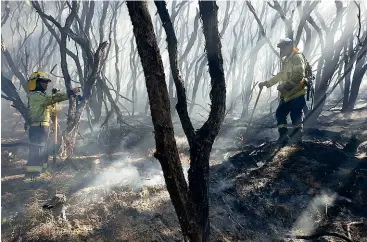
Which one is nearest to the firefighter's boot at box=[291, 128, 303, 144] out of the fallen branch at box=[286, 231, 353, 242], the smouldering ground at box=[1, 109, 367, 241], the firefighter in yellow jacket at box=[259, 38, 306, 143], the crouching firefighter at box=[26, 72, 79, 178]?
the firefighter in yellow jacket at box=[259, 38, 306, 143]

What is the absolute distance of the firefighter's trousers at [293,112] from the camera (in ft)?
20.5

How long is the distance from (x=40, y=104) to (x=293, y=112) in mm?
5630

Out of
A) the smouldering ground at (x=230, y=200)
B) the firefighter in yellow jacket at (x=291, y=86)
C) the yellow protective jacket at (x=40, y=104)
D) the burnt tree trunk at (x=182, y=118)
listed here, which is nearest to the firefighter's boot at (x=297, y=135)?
the firefighter in yellow jacket at (x=291, y=86)

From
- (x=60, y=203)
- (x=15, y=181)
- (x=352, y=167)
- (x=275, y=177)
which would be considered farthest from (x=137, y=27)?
(x=15, y=181)

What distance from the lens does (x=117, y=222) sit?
423 cm

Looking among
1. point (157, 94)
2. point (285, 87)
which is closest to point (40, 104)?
point (157, 94)

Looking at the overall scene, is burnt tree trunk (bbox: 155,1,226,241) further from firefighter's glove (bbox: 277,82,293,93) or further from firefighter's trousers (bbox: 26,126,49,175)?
firefighter's trousers (bbox: 26,126,49,175)

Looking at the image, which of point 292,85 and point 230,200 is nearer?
point 230,200

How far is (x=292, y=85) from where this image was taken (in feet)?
20.0

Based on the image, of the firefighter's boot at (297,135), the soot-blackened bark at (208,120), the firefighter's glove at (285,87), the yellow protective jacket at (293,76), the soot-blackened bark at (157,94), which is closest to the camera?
the soot-blackened bark at (157,94)

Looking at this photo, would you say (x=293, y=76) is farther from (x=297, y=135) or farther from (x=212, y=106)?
(x=212, y=106)

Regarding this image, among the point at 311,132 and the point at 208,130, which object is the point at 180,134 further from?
the point at 208,130

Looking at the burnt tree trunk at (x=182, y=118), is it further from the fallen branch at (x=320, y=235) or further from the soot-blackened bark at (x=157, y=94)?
the fallen branch at (x=320, y=235)

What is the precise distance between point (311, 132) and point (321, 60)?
9.14 feet
